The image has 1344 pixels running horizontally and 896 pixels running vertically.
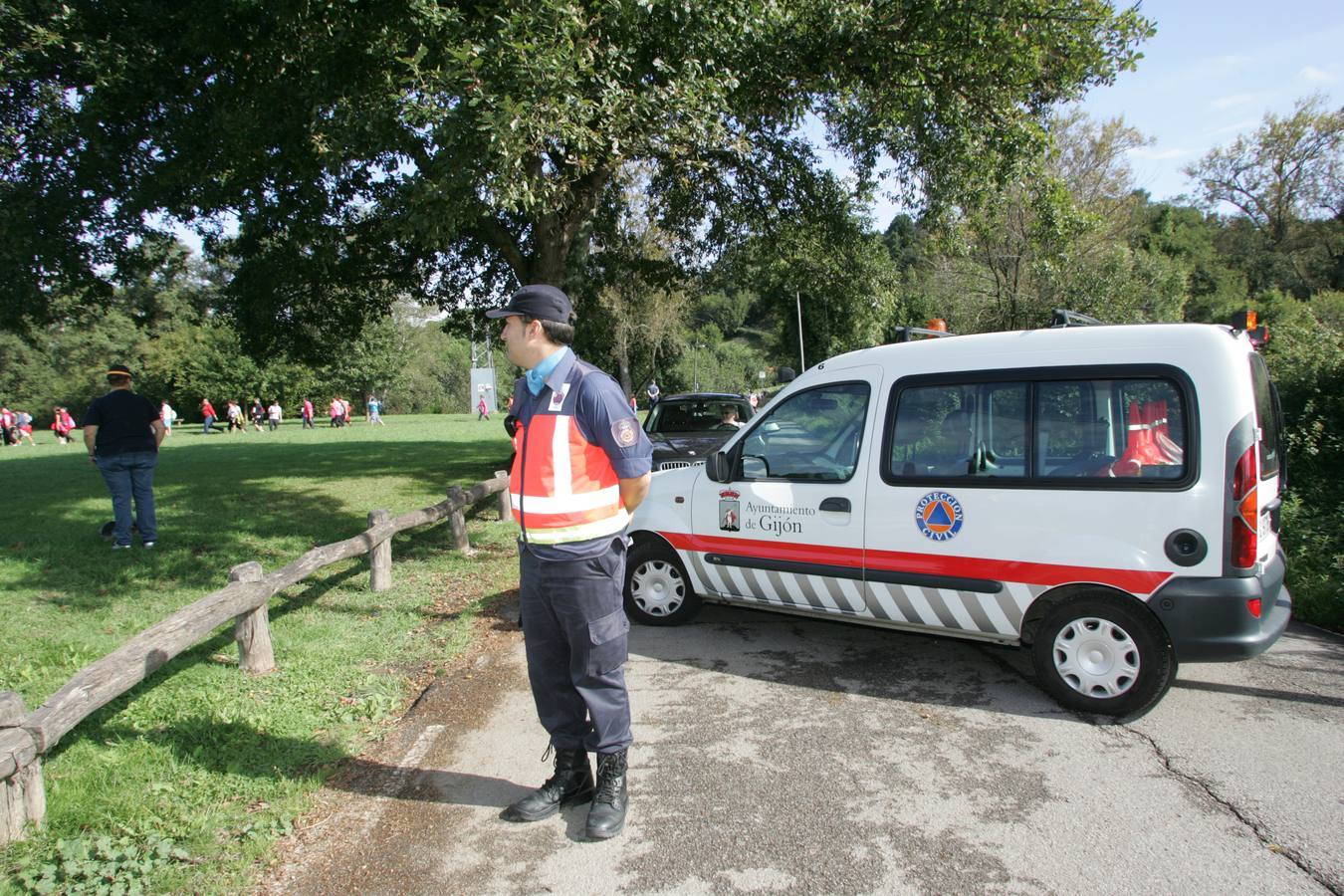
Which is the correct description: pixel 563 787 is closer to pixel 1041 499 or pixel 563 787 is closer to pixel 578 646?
pixel 578 646

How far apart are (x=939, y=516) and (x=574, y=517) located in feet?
7.98

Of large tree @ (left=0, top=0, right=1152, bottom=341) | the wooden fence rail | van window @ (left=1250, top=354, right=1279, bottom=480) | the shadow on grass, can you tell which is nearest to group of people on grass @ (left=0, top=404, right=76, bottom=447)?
the shadow on grass

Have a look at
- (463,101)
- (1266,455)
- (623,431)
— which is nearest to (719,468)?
(623,431)

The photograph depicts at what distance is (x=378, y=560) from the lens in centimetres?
747

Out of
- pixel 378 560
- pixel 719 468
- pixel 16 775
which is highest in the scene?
pixel 719 468

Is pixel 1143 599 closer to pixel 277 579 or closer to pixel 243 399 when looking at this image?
pixel 277 579

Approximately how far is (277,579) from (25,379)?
7328cm

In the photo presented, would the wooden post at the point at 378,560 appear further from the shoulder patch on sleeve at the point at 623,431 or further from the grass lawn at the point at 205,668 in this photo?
the shoulder patch on sleeve at the point at 623,431

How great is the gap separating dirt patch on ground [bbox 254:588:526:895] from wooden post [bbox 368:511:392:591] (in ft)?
5.70

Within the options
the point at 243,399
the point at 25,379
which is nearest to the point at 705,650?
the point at 243,399

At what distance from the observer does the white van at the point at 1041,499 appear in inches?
158

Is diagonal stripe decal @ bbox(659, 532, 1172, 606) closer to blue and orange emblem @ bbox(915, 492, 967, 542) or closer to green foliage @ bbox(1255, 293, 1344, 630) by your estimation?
blue and orange emblem @ bbox(915, 492, 967, 542)

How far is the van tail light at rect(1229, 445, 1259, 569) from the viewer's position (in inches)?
155

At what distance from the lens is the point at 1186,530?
159 inches
